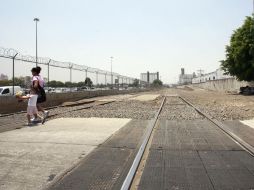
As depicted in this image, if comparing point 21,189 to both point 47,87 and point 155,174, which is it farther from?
point 47,87

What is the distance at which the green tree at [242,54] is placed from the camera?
57.4 meters

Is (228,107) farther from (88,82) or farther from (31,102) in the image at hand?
(88,82)

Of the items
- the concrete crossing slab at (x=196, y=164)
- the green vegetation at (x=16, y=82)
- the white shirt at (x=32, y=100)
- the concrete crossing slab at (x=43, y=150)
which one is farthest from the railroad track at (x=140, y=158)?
the green vegetation at (x=16, y=82)

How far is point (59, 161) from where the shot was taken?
26.7 ft

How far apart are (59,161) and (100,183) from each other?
187 centimetres

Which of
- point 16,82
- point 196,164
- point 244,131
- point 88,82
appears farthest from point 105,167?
point 88,82

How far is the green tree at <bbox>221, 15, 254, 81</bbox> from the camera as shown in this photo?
188ft

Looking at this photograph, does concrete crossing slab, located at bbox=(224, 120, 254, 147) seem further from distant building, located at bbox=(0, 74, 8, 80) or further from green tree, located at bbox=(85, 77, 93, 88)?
green tree, located at bbox=(85, 77, 93, 88)

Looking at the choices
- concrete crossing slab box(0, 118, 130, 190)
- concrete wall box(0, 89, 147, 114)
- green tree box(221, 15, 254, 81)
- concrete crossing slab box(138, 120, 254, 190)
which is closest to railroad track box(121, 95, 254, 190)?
concrete crossing slab box(138, 120, 254, 190)

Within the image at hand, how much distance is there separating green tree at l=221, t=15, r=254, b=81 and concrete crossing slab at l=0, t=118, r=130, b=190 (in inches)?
1792

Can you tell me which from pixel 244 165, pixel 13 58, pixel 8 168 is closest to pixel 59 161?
pixel 8 168

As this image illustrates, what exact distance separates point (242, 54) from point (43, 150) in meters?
51.7

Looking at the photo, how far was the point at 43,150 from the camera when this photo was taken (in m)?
9.26

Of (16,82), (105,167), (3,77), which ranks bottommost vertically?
(105,167)
